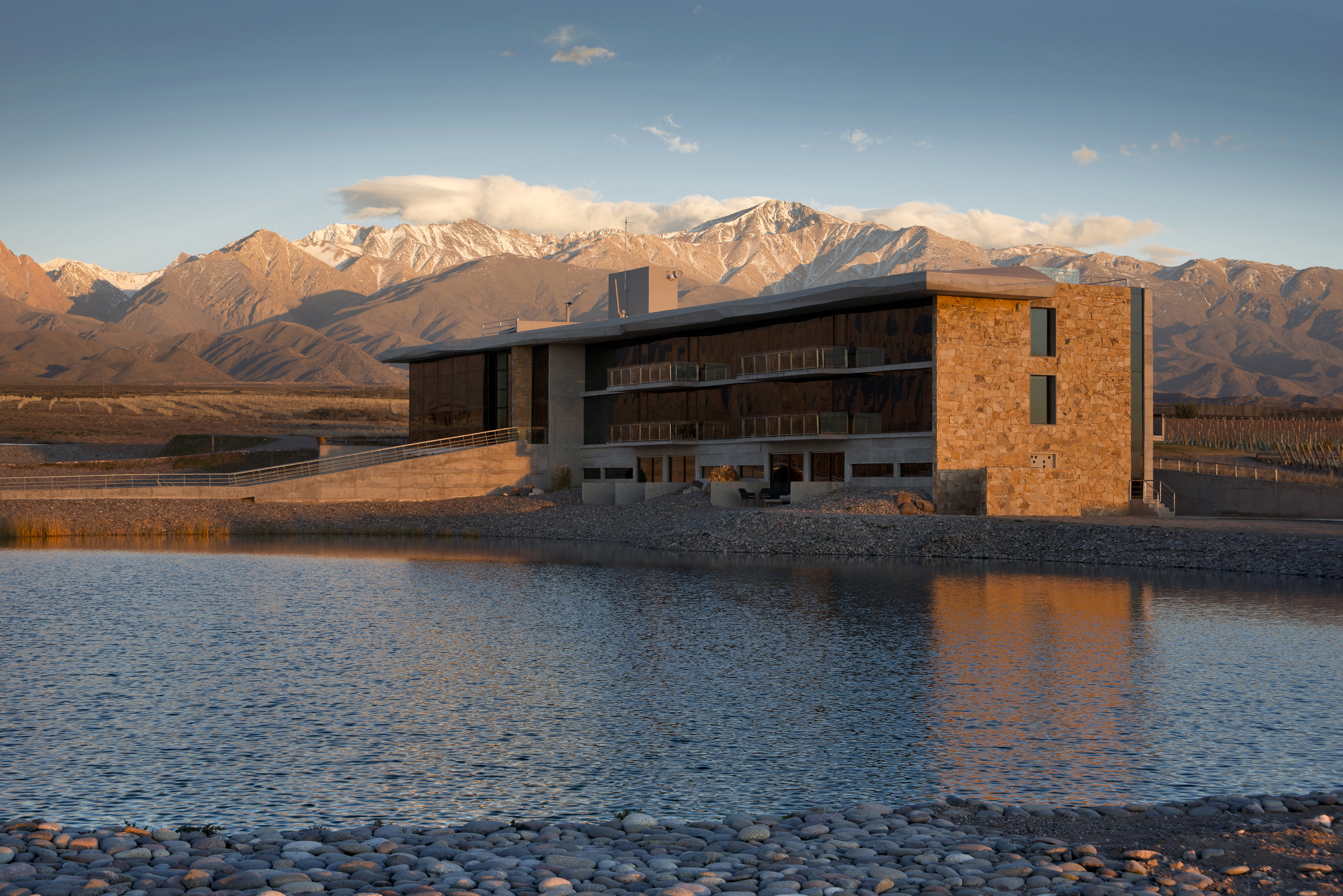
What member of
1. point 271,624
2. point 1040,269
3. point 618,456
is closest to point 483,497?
point 618,456

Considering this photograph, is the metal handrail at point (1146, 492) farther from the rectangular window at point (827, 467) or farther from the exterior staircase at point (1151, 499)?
the rectangular window at point (827, 467)

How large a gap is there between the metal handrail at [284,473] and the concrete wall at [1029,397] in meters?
24.1

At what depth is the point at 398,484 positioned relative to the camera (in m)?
55.1

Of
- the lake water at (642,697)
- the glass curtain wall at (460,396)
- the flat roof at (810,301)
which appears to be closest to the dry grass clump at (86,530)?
the glass curtain wall at (460,396)

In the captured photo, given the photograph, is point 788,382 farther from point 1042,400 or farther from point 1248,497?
point 1248,497

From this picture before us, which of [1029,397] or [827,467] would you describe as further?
[827,467]

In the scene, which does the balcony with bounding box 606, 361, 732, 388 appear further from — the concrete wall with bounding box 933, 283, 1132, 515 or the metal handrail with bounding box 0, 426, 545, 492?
the concrete wall with bounding box 933, 283, 1132, 515

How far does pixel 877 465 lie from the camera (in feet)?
149

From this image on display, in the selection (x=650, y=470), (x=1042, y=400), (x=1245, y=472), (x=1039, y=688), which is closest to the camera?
(x=1039, y=688)

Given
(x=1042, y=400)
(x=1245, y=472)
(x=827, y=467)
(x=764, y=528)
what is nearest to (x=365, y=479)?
(x=827, y=467)

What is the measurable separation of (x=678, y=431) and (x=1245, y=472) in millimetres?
25248

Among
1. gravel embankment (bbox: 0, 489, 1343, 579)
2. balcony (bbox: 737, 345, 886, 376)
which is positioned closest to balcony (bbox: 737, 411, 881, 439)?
balcony (bbox: 737, 345, 886, 376)

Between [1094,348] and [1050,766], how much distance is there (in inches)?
1519

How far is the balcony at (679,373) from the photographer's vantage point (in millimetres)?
53188
